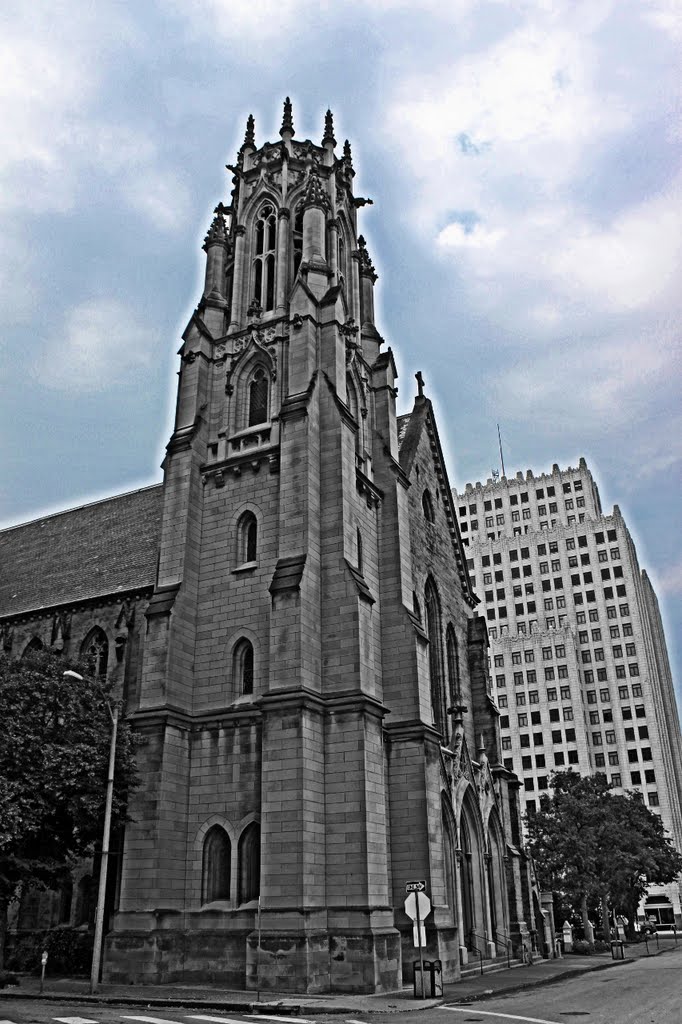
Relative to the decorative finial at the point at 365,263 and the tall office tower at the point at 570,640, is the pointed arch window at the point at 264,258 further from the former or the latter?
the tall office tower at the point at 570,640

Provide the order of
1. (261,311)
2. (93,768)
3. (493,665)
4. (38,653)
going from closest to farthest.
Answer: (93,768), (38,653), (261,311), (493,665)

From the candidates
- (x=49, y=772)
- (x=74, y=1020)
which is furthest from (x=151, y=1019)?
(x=49, y=772)

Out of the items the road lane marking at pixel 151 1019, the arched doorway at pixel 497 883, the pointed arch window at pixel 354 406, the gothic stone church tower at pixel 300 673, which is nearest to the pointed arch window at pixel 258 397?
the gothic stone church tower at pixel 300 673

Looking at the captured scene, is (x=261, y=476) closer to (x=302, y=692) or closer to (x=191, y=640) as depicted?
(x=191, y=640)

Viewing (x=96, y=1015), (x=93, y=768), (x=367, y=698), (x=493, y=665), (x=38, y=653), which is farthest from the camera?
(x=493, y=665)

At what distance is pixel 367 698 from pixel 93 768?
842 centimetres

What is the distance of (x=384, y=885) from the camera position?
25.9 meters

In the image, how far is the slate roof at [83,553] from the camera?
3706cm

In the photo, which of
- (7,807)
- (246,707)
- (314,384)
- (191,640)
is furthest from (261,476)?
(7,807)

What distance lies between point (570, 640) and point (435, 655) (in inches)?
2914

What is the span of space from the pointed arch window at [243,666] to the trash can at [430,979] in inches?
390

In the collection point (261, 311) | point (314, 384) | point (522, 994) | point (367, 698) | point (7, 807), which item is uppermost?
Result: point (261, 311)

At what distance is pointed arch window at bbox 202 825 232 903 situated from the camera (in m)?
26.5

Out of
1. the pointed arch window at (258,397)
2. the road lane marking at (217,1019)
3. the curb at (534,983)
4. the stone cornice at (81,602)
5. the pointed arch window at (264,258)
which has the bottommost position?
the curb at (534,983)
